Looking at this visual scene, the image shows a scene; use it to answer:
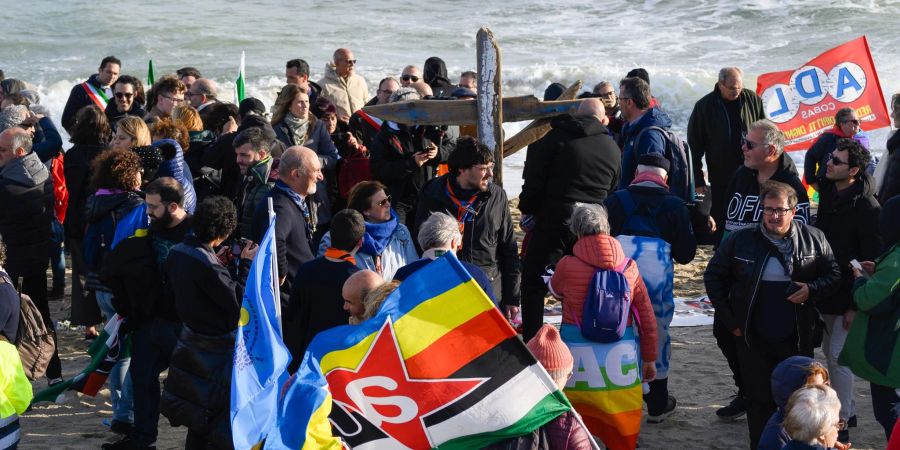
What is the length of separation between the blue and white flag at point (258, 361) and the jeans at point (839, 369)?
11.0 feet

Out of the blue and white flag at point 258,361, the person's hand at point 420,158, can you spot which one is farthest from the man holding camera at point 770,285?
the person's hand at point 420,158

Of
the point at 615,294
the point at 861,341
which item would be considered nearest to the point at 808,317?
the point at 861,341

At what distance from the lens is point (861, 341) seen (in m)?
5.68

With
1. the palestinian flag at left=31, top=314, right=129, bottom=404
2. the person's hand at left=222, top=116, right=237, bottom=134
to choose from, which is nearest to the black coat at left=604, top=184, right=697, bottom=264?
the palestinian flag at left=31, top=314, right=129, bottom=404

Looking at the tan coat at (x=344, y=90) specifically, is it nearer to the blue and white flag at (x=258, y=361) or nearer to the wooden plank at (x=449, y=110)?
the wooden plank at (x=449, y=110)

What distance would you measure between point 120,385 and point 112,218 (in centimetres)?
91

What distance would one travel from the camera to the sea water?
25.9 meters

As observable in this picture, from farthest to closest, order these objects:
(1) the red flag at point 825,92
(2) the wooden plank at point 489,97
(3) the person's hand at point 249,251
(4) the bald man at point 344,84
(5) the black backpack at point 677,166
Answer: (4) the bald man at point 344,84
(1) the red flag at point 825,92
(5) the black backpack at point 677,166
(2) the wooden plank at point 489,97
(3) the person's hand at point 249,251

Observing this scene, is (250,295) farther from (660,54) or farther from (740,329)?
(660,54)

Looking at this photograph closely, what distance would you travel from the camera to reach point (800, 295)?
217 inches

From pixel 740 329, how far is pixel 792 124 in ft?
20.2

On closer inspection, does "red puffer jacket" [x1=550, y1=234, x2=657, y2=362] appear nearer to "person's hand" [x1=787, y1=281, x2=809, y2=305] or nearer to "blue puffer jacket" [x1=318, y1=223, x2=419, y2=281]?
"person's hand" [x1=787, y1=281, x2=809, y2=305]

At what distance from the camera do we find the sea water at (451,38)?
25891mm

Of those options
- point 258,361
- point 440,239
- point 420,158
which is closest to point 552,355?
point 258,361
